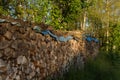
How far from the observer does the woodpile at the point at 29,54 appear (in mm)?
5238

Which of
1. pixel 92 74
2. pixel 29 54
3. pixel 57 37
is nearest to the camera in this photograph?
pixel 29 54

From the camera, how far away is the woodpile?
524 centimetres

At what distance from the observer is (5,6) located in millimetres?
12297

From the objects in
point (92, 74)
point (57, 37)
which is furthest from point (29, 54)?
point (92, 74)

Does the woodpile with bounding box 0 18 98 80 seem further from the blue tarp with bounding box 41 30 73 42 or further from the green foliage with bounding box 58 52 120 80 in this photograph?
the green foliage with bounding box 58 52 120 80

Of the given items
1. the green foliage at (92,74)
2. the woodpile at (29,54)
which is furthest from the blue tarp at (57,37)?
the green foliage at (92,74)

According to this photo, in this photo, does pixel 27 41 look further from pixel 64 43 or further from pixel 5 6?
pixel 5 6

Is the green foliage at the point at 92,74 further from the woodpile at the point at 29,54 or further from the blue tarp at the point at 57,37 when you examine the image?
the blue tarp at the point at 57,37

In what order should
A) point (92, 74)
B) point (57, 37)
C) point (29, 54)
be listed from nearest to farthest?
point (29, 54), point (57, 37), point (92, 74)

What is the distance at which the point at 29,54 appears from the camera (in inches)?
244

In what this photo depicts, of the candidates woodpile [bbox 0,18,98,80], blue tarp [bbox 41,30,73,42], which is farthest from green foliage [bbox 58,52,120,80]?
blue tarp [bbox 41,30,73,42]

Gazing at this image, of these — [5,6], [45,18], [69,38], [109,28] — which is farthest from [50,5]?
[109,28]

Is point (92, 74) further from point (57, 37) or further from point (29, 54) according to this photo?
point (29, 54)

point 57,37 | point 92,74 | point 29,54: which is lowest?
point 92,74
